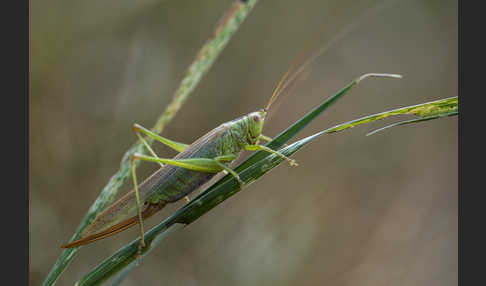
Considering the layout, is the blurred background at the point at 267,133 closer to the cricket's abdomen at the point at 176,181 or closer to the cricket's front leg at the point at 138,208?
the cricket's abdomen at the point at 176,181

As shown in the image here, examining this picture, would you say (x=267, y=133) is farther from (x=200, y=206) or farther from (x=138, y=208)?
(x=200, y=206)

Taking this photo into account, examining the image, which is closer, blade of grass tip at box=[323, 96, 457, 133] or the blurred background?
blade of grass tip at box=[323, 96, 457, 133]

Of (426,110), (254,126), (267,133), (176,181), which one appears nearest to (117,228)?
(176,181)

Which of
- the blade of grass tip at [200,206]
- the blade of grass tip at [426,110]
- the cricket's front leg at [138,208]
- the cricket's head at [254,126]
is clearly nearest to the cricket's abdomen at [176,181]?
the cricket's front leg at [138,208]

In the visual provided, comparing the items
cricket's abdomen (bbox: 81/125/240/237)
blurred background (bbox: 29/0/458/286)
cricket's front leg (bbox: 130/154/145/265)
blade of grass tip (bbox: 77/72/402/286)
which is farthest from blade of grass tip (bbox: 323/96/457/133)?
blurred background (bbox: 29/0/458/286)

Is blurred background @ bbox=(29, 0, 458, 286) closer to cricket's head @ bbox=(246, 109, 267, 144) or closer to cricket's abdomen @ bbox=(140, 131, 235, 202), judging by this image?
cricket's head @ bbox=(246, 109, 267, 144)

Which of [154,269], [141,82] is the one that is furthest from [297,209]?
[141,82]
